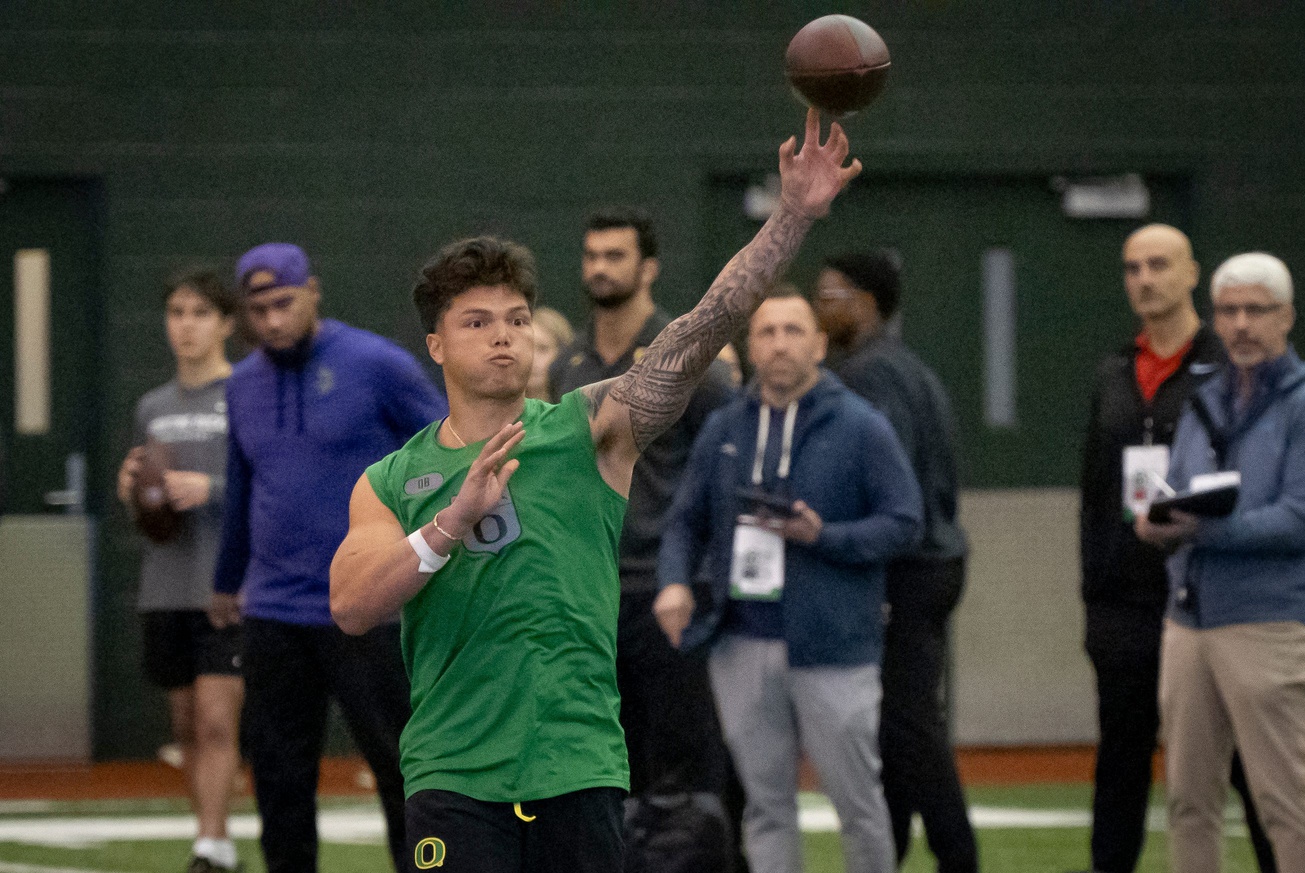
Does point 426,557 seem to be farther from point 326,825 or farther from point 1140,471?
point 326,825

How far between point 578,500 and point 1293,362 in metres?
2.78

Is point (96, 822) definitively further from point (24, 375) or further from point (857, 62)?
point (857, 62)

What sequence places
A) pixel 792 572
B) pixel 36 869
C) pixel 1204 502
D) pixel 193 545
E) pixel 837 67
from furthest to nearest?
1. pixel 193 545
2. pixel 36 869
3. pixel 792 572
4. pixel 1204 502
5. pixel 837 67

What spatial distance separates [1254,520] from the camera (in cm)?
525

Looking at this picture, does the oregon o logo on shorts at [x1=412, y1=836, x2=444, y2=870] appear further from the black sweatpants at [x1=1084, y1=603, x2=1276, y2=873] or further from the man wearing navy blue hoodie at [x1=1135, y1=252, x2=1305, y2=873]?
the black sweatpants at [x1=1084, y1=603, x2=1276, y2=873]

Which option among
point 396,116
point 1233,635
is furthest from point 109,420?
point 1233,635

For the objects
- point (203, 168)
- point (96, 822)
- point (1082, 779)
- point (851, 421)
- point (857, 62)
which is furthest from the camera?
point (203, 168)

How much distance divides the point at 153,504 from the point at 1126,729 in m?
3.66

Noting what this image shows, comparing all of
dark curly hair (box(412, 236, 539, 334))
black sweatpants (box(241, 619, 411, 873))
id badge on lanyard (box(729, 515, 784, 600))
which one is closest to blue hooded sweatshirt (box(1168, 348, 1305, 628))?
id badge on lanyard (box(729, 515, 784, 600))

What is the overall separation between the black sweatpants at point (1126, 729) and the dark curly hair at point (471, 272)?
307cm

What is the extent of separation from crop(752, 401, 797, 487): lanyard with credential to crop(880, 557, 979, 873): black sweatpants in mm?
872

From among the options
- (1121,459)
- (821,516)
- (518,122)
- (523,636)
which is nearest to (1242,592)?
(1121,459)

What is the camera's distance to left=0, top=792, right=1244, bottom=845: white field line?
7777mm

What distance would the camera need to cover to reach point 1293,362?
215 inches
